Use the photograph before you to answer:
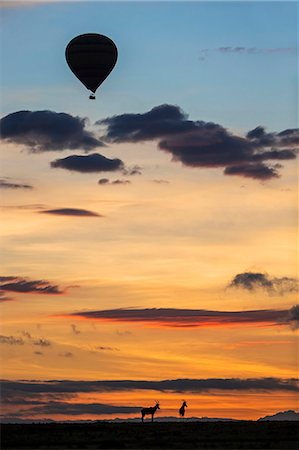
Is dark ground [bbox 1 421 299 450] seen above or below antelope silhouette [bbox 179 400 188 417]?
below

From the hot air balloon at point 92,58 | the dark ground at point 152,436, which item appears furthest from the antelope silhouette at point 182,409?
the hot air balloon at point 92,58

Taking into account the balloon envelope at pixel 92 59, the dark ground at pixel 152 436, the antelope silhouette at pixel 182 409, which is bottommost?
the dark ground at pixel 152 436

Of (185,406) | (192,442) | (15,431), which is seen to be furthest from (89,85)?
(192,442)

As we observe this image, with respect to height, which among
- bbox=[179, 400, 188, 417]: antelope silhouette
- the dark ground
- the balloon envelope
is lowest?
the dark ground

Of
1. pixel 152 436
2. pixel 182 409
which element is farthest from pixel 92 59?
pixel 152 436

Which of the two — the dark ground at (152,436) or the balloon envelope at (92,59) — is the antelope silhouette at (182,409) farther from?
the balloon envelope at (92,59)

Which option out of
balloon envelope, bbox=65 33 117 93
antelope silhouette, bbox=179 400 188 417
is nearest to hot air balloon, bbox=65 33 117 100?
balloon envelope, bbox=65 33 117 93

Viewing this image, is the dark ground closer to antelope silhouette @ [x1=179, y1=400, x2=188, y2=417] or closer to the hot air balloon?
antelope silhouette @ [x1=179, y1=400, x2=188, y2=417]
